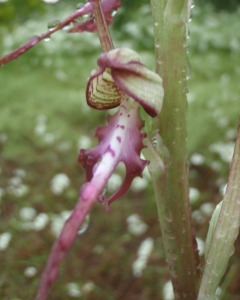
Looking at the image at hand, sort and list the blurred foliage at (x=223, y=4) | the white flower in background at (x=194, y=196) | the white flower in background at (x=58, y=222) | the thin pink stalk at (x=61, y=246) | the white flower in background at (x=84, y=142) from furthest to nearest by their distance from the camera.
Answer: the blurred foliage at (x=223, y=4) < the white flower in background at (x=84, y=142) < the white flower in background at (x=194, y=196) < the white flower in background at (x=58, y=222) < the thin pink stalk at (x=61, y=246)

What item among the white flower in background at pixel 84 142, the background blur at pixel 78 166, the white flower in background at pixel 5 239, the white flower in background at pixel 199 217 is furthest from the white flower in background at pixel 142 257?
the white flower in background at pixel 84 142

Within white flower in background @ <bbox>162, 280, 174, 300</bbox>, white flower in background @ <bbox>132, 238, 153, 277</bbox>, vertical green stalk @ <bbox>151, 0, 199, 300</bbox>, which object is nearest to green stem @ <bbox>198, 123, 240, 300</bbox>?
vertical green stalk @ <bbox>151, 0, 199, 300</bbox>

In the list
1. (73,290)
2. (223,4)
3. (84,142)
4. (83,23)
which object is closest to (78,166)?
(84,142)

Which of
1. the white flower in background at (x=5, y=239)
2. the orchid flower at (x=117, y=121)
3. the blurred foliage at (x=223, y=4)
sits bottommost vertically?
the orchid flower at (x=117, y=121)

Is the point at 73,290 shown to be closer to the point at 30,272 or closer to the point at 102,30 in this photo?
the point at 30,272

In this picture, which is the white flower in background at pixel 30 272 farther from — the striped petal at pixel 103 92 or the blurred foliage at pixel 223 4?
the blurred foliage at pixel 223 4

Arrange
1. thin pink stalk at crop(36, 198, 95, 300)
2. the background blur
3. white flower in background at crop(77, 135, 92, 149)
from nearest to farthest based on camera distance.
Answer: thin pink stalk at crop(36, 198, 95, 300)
the background blur
white flower in background at crop(77, 135, 92, 149)

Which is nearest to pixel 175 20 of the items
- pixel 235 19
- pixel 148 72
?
pixel 148 72

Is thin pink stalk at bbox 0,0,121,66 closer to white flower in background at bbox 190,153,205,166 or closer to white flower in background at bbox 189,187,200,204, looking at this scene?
white flower in background at bbox 189,187,200,204
